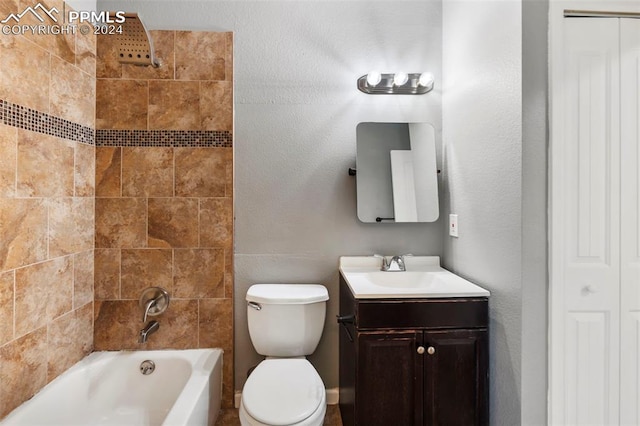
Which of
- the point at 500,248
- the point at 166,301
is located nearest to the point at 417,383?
the point at 500,248

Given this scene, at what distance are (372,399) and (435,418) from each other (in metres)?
0.30

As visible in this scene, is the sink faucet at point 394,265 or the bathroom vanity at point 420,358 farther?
the sink faucet at point 394,265

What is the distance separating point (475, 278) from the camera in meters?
1.72

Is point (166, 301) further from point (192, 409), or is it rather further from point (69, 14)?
point (69, 14)

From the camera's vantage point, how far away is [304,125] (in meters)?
2.10

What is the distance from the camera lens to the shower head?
1809mm

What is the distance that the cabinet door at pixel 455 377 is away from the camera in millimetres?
1511
